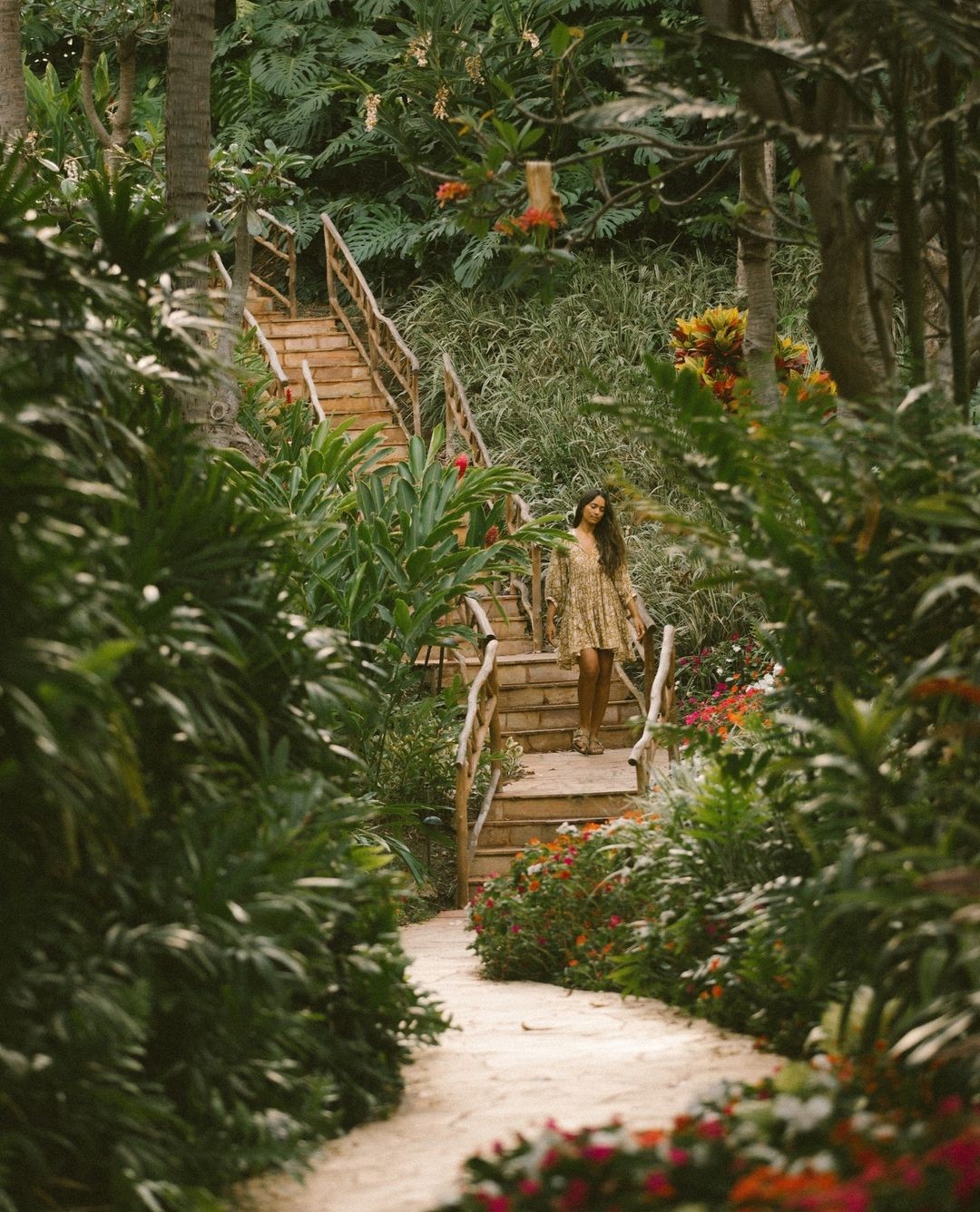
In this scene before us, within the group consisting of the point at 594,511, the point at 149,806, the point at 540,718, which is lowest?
the point at 540,718

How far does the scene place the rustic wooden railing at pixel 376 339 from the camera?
1391 centimetres

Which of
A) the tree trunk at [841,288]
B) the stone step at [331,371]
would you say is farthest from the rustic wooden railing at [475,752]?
the stone step at [331,371]

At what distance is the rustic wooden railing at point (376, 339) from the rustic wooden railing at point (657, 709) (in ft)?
16.3

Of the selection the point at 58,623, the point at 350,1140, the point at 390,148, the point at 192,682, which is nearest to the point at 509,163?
the point at 192,682

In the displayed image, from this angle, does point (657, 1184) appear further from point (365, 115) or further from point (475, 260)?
→ point (365, 115)

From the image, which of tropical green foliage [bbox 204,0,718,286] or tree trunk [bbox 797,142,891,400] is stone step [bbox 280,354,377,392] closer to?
tropical green foliage [bbox 204,0,718,286]

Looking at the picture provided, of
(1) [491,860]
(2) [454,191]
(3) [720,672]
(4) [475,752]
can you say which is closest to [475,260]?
(3) [720,672]

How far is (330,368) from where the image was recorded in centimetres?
1464

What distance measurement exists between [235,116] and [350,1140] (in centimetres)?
1620

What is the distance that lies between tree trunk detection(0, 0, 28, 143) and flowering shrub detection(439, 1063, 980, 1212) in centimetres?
625

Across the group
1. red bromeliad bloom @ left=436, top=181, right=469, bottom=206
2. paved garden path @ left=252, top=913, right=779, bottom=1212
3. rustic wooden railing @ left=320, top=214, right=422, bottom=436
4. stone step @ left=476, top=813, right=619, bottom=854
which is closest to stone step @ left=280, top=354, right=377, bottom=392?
rustic wooden railing @ left=320, top=214, right=422, bottom=436

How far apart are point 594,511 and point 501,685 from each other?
1.63 metres

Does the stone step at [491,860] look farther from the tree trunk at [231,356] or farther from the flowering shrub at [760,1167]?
the flowering shrub at [760,1167]

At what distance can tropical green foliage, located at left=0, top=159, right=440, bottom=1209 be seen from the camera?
106 inches
